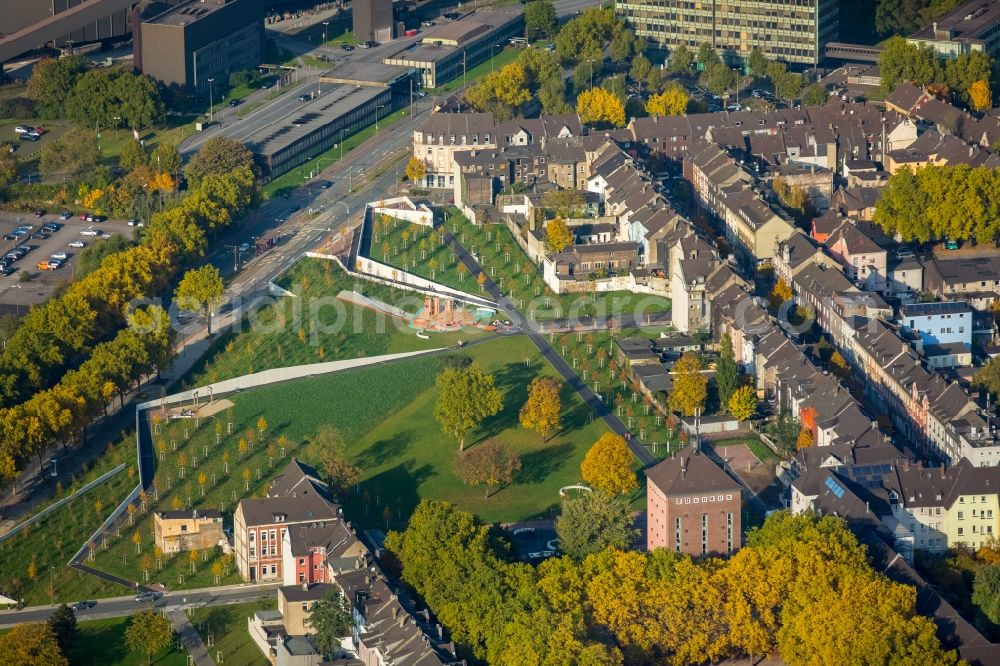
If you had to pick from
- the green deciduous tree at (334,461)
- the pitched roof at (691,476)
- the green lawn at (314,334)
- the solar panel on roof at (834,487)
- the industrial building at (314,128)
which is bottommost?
the green lawn at (314,334)

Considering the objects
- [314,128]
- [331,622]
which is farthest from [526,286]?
[331,622]

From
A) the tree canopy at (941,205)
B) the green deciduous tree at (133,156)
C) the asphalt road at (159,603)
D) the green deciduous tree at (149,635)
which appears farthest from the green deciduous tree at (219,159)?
the green deciduous tree at (149,635)

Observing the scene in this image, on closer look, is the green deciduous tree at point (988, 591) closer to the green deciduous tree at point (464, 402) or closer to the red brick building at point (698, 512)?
the red brick building at point (698, 512)

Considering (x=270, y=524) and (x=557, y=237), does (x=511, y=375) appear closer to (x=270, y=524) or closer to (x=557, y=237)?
(x=557, y=237)

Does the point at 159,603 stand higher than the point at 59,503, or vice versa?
the point at 159,603

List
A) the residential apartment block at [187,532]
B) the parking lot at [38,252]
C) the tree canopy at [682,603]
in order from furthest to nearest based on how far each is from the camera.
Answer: the parking lot at [38,252] < the residential apartment block at [187,532] < the tree canopy at [682,603]
